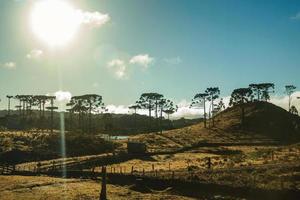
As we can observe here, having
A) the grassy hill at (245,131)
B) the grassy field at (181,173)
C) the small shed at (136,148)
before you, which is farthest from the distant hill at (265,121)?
the small shed at (136,148)

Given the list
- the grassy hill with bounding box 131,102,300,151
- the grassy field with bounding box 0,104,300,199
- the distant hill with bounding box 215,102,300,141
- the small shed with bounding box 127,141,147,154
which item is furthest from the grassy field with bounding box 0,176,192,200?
the distant hill with bounding box 215,102,300,141

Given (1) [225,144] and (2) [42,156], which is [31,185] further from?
(1) [225,144]

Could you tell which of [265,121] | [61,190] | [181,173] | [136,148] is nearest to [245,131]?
[265,121]

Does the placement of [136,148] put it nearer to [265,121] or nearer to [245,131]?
[245,131]

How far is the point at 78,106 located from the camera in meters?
142

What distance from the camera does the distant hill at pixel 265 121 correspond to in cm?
12212

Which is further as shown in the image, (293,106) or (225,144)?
(293,106)

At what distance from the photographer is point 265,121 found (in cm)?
13050

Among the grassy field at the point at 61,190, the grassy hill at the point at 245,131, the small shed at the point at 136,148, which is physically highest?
the grassy hill at the point at 245,131

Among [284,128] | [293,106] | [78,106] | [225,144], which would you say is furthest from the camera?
[293,106]

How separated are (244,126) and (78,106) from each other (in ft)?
170

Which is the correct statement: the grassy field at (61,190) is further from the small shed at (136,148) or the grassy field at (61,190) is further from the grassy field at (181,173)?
the small shed at (136,148)

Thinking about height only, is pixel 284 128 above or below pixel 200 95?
below

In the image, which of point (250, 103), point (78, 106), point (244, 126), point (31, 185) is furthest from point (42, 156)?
point (250, 103)
